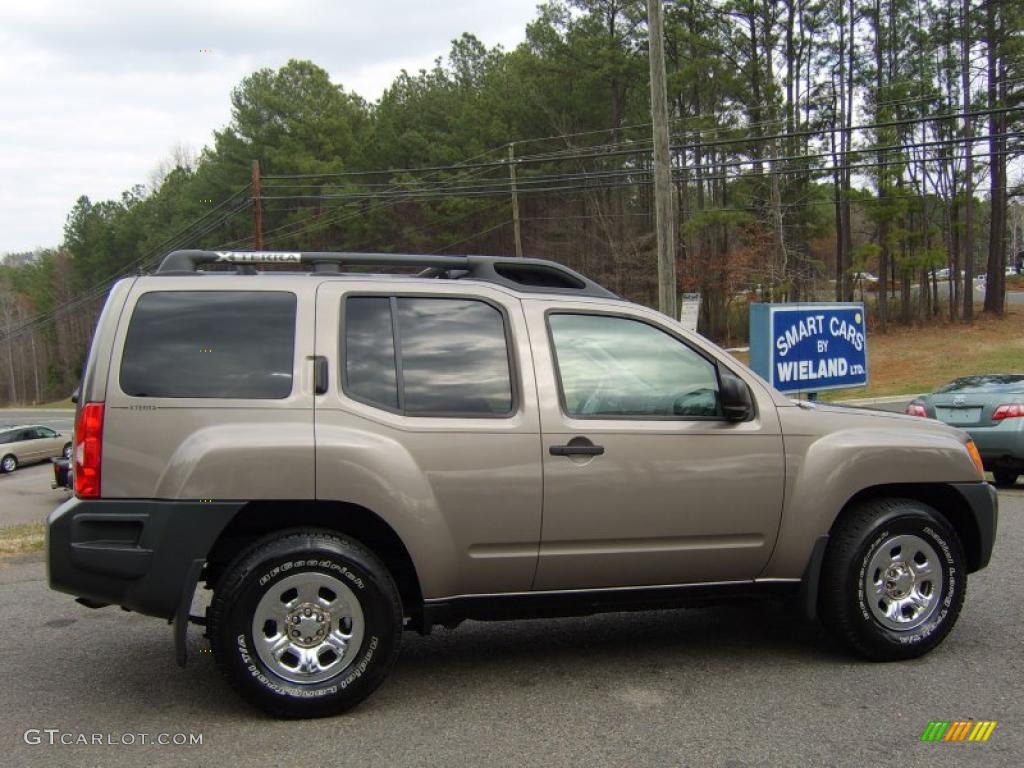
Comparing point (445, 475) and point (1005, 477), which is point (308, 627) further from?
point (1005, 477)

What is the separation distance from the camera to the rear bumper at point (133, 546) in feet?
12.6

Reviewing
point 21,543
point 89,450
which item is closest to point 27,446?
point 21,543

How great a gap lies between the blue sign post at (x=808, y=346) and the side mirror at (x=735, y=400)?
665 centimetres

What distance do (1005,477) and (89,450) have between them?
991cm

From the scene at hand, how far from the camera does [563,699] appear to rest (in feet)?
13.8

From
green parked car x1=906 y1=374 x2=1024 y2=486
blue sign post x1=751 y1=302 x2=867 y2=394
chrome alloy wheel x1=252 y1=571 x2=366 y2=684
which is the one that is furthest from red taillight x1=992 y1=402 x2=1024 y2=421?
chrome alloy wheel x1=252 y1=571 x2=366 y2=684

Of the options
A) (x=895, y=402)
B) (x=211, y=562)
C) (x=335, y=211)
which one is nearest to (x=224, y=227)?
(x=335, y=211)

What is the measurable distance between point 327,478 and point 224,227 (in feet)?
165

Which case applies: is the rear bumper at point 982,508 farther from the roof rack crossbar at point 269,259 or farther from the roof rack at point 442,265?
the roof rack crossbar at point 269,259

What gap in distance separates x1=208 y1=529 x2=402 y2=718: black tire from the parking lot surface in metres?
0.12

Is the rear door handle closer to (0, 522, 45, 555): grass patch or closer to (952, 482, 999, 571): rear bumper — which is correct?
(952, 482, 999, 571): rear bumper
